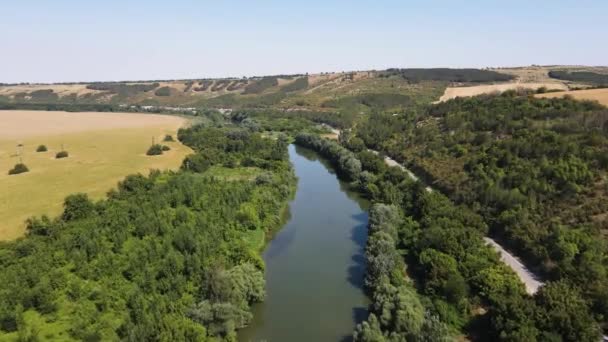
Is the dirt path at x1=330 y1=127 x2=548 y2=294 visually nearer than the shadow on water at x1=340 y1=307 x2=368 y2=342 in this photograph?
No

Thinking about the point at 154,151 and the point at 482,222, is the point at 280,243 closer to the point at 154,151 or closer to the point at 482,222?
the point at 482,222

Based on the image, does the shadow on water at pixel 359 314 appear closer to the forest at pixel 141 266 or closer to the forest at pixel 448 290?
the forest at pixel 448 290

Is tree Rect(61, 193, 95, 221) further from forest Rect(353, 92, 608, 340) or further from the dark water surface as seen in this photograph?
forest Rect(353, 92, 608, 340)

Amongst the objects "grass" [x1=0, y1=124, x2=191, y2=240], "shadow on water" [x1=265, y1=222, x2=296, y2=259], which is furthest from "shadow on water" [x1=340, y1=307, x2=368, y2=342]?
"grass" [x1=0, y1=124, x2=191, y2=240]

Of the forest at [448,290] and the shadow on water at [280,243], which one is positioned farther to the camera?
the shadow on water at [280,243]

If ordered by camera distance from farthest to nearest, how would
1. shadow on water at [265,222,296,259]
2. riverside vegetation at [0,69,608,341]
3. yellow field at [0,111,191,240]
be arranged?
yellow field at [0,111,191,240] → shadow on water at [265,222,296,259] → riverside vegetation at [0,69,608,341]

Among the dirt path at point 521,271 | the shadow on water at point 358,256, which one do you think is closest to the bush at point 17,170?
the shadow on water at point 358,256
